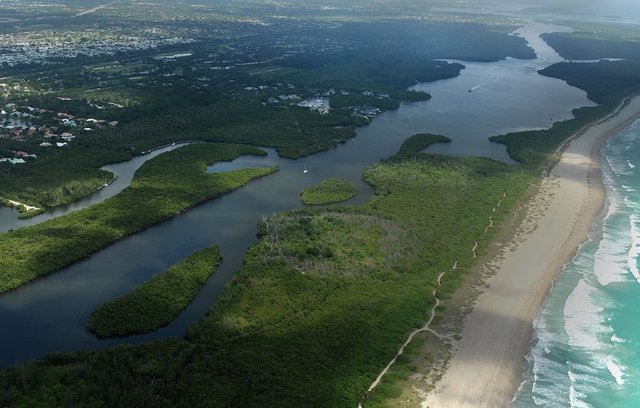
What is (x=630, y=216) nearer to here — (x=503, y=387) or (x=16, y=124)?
(x=503, y=387)

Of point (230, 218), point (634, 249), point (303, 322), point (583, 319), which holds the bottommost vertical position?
point (583, 319)

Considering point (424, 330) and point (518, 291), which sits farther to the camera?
point (518, 291)

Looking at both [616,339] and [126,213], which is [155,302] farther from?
[616,339]

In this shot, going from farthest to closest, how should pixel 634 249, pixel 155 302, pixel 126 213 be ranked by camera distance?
pixel 126 213
pixel 634 249
pixel 155 302

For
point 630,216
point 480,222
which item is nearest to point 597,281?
point 480,222

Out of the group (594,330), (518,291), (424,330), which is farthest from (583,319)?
(424,330)

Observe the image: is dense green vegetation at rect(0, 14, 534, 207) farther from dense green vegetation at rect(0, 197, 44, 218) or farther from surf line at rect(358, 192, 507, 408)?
surf line at rect(358, 192, 507, 408)

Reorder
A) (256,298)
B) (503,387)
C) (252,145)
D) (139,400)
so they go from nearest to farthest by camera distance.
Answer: (139,400) → (503,387) → (256,298) → (252,145)
